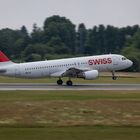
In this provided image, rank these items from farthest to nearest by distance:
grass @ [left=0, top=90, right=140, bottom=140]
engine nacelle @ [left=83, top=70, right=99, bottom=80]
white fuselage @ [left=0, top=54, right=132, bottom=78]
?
white fuselage @ [left=0, top=54, right=132, bottom=78]
engine nacelle @ [left=83, top=70, right=99, bottom=80]
grass @ [left=0, top=90, right=140, bottom=140]

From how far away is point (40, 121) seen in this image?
3231 cm

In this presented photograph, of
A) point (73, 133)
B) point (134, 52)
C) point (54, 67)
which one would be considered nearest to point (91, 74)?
point (54, 67)

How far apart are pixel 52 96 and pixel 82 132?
52.6ft

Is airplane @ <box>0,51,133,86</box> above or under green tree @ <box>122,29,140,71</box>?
under

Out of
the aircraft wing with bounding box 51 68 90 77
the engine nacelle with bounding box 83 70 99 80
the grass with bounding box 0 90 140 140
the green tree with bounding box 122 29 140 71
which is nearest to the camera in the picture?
the grass with bounding box 0 90 140 140

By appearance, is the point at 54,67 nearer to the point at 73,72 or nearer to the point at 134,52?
the point at 73,72

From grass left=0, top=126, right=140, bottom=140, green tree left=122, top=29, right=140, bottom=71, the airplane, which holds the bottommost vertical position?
grass left=0, top=126, right=140, bottom=140

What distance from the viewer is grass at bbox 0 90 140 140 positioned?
28141 mm

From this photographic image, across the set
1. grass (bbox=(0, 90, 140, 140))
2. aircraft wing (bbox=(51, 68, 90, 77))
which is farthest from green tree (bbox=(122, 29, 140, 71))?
grass (bbox=(0, 90, 140, 140))

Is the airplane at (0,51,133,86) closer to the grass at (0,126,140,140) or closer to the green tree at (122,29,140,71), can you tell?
the grass at (0,126,140,140)

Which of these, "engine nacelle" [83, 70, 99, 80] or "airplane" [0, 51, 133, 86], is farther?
"airplane" [0, 51, 133, 86]

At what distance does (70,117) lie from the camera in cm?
3366

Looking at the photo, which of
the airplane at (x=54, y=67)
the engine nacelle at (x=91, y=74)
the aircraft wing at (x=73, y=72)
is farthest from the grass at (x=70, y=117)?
the airplane at (x=54, y=67)

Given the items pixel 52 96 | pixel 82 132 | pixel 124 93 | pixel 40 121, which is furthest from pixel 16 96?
pixel 82 132
